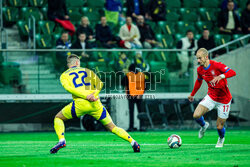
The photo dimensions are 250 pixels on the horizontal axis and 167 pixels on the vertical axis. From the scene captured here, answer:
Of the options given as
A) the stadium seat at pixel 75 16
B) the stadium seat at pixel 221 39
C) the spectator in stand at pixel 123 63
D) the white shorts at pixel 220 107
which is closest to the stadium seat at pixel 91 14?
the stadium seat at pixel 75 16

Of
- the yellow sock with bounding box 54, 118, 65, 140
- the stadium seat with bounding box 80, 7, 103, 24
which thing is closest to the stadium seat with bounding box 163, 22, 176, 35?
the stadium seat with bounding box 80, 7, 103, 24

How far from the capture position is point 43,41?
18.1 m

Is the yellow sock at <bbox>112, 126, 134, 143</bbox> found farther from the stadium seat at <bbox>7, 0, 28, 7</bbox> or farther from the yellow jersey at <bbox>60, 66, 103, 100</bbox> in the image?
the stadium seat at <bbox>7, 0, 28, 7</bbox>

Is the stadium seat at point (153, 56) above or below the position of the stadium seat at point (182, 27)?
below

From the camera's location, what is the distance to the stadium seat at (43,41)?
59.2 feet

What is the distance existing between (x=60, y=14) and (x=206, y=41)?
17.6ft

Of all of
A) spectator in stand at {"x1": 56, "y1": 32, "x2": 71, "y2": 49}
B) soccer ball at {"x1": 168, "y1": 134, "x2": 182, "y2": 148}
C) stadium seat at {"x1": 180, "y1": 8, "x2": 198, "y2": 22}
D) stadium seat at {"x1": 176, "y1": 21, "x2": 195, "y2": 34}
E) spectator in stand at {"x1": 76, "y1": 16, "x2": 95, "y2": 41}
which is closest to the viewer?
soccer ball at {"x1": 168, "y1": 134, "x2": 182, "y2": 148}

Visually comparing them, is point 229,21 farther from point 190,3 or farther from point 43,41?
point 43,41

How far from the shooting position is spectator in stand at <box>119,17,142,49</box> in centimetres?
1812

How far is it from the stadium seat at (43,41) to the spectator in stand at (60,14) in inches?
28.8

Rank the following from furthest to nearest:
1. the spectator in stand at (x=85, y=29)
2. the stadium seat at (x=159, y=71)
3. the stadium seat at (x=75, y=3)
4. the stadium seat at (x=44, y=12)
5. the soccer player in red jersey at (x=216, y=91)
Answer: the stadium seat at (x=75, y=3), the stadium seat at (x=44, y=12), the spectator in stand at (x=85, y=29), the stadium seat at (x=159, y=71), the soccer player in red jersey at (x=216, y=91)

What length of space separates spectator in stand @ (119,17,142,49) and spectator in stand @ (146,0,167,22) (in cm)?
230

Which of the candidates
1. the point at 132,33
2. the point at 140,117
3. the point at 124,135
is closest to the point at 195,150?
the point at 124,135

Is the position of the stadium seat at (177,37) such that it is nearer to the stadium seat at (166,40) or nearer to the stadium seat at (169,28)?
the stadium seat at (166,40)
